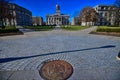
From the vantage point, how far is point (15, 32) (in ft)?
60.5

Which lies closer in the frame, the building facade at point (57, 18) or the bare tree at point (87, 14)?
the bare tree at point (87, 14)

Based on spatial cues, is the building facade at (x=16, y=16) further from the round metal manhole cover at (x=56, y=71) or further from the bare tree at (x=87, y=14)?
the round metal manhole cover at (x=56, y=71)

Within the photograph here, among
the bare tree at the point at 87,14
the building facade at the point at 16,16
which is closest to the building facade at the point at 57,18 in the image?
the building facade at the point at 16,16

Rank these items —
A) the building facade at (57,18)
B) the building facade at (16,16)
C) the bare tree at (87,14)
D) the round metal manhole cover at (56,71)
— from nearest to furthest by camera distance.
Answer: the round metal manhole cover at (56,71) < the building facade at (16,16) < the bare tree at (87,14) < the building facade at (57,18)

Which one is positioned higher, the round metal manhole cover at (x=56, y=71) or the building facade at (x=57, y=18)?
the building facade at (x=57, y=18)

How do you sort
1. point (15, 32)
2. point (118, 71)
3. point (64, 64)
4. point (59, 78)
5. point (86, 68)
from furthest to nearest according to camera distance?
point (15, 32), point (64, 64), point (86, 68), point (118, 71), point (59, 78)

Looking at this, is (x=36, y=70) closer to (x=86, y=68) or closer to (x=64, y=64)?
(x=64, y=64)

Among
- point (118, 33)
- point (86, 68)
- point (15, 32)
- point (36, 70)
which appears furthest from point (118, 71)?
point (15, 32)

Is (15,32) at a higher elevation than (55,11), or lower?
lower

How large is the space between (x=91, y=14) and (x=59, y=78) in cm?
5832

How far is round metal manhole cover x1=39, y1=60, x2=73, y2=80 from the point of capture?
3.75 m

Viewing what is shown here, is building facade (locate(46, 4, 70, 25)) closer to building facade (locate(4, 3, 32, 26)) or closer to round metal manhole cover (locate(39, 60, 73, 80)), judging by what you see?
building facade (locate(4, 3, 32, 26))

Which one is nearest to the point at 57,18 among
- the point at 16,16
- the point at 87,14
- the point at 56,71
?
the point at 16,16

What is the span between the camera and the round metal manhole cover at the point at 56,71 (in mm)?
3752
